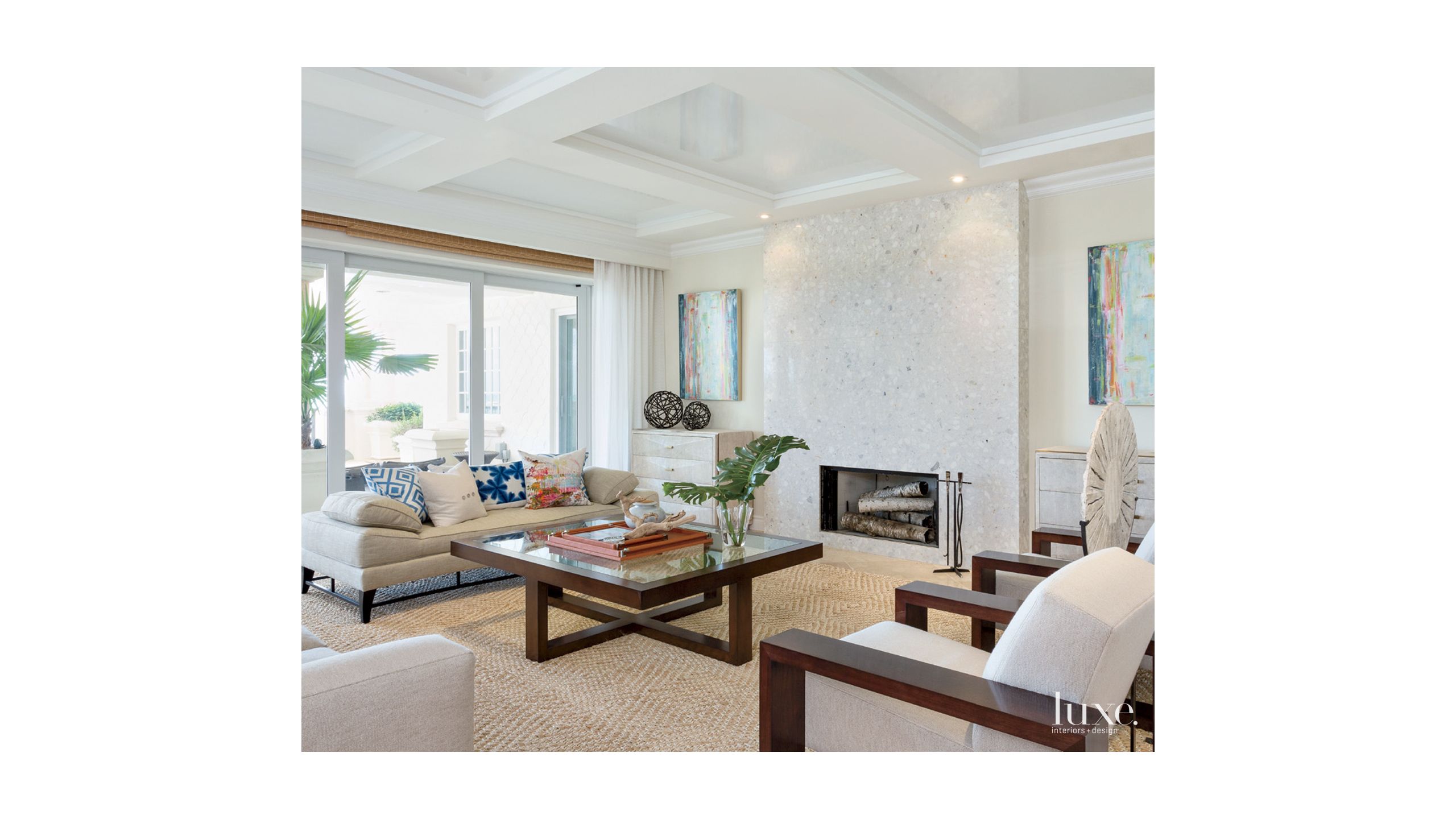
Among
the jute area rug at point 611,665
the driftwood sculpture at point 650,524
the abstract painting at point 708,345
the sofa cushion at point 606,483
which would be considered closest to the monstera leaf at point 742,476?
the driftwood sculpture at point 650,524

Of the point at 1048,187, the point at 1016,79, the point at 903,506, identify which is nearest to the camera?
the point at 1016,79

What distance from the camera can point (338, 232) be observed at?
179 inches

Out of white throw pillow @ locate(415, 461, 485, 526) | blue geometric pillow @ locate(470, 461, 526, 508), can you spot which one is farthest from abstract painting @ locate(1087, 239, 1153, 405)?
white throw pillow @ locate(415, 461, 485, 526)

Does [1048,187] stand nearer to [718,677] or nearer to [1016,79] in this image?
[1016,79]

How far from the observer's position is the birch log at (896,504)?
4.74 metres

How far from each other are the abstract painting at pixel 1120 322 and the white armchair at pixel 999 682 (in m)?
2.75

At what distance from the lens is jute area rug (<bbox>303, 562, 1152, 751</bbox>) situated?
2.26 metres

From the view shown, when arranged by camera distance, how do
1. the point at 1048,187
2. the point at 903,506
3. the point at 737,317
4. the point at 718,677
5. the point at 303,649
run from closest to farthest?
1. the point at 303,649
2. the point at 718,677
3. the point at 1048,187
4. the point at 903,506
5. the point at 737,317

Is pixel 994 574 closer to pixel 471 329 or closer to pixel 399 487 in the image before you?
pixel 399 487

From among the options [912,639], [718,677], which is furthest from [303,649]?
[912,639]

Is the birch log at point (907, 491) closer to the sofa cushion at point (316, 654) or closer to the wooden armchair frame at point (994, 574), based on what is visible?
the wooden armchair frame at point (994, 574)

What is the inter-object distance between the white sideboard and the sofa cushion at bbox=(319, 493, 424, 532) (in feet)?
10.8

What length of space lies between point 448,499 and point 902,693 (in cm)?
312
